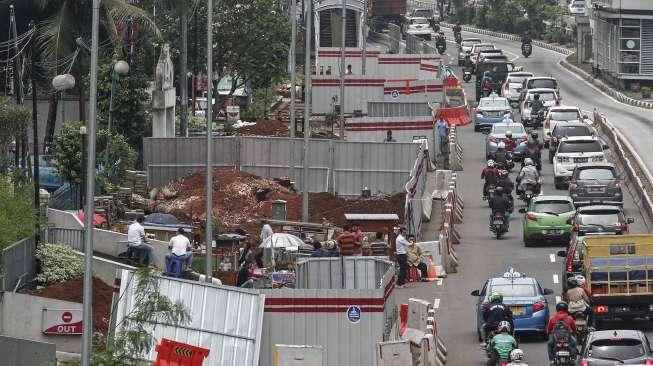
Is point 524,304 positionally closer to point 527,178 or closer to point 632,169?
point 527,178

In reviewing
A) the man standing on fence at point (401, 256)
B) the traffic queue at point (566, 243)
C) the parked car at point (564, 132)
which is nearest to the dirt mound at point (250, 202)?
the traffic queue at point (566, 243)

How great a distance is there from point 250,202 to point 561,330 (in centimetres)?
2224

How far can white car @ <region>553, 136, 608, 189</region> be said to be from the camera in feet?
180

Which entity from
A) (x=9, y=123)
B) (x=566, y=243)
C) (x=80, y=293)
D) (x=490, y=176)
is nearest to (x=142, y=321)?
(x=80, y=293)

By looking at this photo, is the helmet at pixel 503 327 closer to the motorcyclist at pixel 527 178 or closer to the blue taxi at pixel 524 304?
the blue taxi at pixel 524 304

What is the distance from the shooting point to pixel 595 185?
49.4m

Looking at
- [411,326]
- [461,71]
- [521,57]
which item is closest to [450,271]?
[411,326]

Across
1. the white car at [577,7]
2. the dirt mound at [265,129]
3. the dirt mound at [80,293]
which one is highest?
the white car at [577,7]

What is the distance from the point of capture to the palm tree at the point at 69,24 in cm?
4909

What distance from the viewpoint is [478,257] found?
44500mm

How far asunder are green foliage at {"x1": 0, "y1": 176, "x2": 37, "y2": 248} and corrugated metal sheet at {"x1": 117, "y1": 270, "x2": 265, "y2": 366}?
948 cm

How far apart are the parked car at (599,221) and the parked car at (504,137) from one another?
18.1 m

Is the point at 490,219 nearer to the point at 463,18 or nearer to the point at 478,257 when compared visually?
the point at 478,257

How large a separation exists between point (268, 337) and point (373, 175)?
25.5 m
